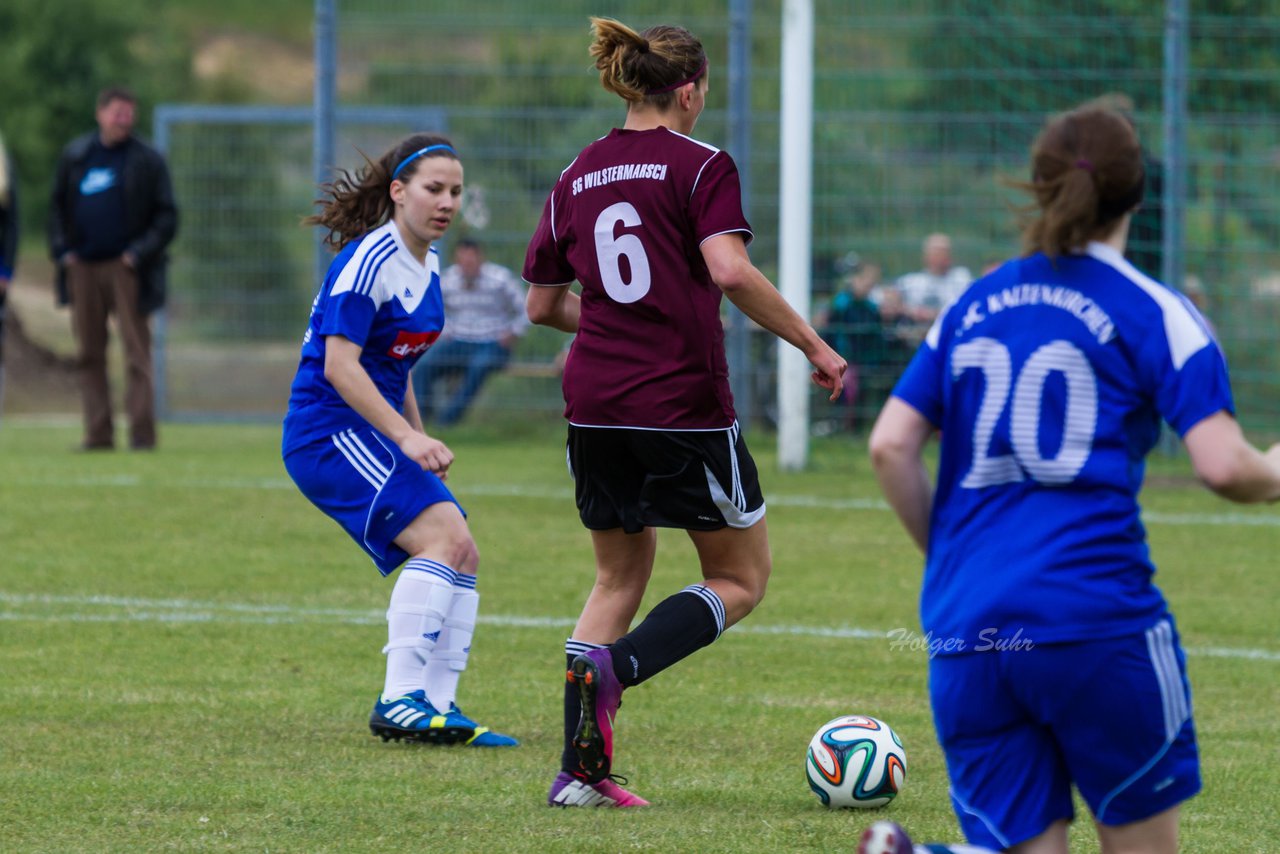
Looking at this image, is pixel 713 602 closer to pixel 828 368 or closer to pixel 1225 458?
pixel 828 368

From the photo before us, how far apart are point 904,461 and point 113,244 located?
11261mm

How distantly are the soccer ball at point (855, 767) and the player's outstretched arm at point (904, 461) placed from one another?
160 centimetres

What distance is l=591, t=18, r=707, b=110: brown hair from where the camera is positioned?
449cm

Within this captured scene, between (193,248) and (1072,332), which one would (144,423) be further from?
(1072,332)

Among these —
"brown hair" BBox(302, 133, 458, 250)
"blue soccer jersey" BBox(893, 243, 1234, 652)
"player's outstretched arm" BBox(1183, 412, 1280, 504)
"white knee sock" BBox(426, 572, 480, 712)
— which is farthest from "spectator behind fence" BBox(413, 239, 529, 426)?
"player's outstretched arm" BBox(1183, 412, 1280, 504)

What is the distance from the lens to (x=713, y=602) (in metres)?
4.67

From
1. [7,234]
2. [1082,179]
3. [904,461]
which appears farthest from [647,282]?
[7,234]

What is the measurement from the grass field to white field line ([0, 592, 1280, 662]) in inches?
0.9

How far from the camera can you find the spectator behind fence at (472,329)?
1483 cm

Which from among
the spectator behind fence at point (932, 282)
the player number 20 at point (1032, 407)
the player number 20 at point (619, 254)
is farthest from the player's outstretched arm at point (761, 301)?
the spectator behind fence at point (932, 282)

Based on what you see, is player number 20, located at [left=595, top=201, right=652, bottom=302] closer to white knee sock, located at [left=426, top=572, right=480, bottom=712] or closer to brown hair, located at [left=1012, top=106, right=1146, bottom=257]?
white knee sock, located at [left=426, top=572, right=480, bottom=712]

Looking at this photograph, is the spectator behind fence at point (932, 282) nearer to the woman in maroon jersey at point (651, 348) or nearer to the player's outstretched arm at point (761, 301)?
the woman in maroon jersey at point (651, 348)

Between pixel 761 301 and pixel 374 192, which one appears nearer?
pixel 761 301

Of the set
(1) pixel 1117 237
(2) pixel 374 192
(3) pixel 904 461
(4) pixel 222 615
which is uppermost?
(2) pixel 374 192
